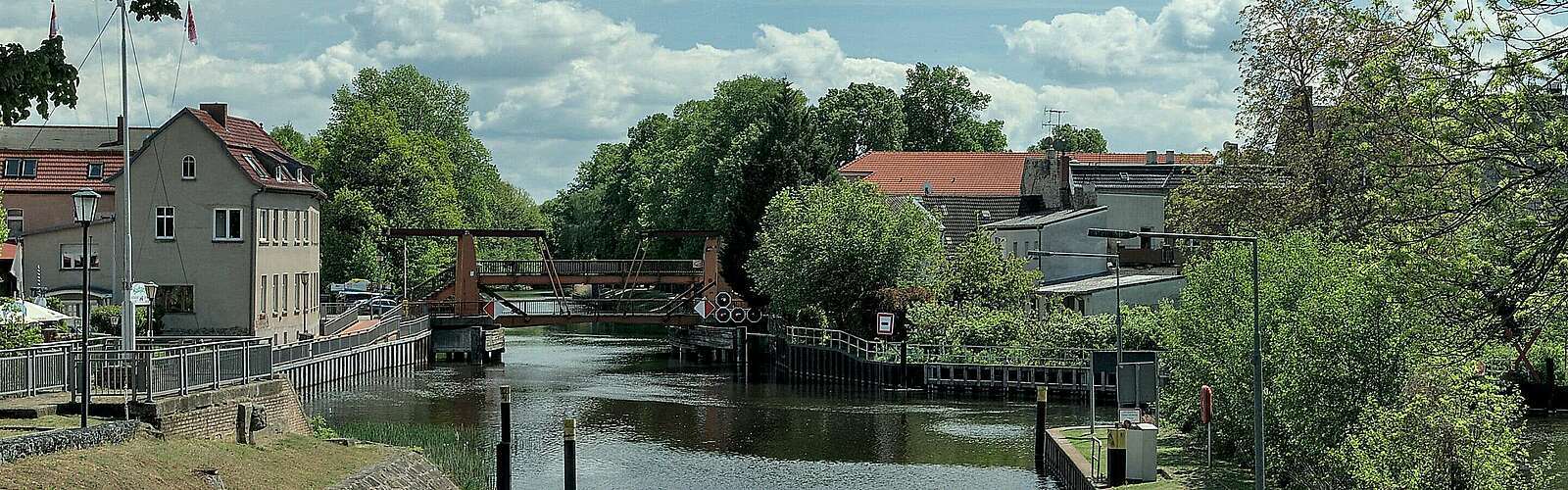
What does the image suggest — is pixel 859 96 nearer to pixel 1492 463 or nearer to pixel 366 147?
pixel 366 147

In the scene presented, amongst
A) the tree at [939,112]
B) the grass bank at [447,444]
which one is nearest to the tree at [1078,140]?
the tree at [939,112]

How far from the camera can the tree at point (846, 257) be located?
5969 centimetres

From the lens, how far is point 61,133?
3019 inches

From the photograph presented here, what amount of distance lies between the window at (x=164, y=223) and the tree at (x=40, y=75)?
127 feet

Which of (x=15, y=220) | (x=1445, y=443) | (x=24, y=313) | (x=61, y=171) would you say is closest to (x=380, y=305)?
(x=61, y=171)

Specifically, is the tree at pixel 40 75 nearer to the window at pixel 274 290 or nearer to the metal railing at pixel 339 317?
the window at pixel 274 290

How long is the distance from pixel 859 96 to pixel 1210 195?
62.0 meters

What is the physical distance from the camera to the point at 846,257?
59812mm

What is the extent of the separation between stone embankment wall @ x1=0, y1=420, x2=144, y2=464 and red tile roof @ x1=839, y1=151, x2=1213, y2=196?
2712 inches

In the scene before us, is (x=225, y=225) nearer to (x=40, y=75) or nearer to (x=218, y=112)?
(x=218, y=112)

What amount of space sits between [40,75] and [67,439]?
6867 millimetres

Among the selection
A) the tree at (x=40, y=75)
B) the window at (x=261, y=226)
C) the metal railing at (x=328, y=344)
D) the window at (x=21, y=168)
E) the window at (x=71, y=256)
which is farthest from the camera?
the window at (x=21, y=168)

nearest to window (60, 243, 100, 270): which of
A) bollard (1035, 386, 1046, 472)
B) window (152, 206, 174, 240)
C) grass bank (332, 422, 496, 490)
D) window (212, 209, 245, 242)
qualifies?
window (152, 206, 174, 240)

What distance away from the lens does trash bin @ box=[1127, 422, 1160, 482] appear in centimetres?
2562
